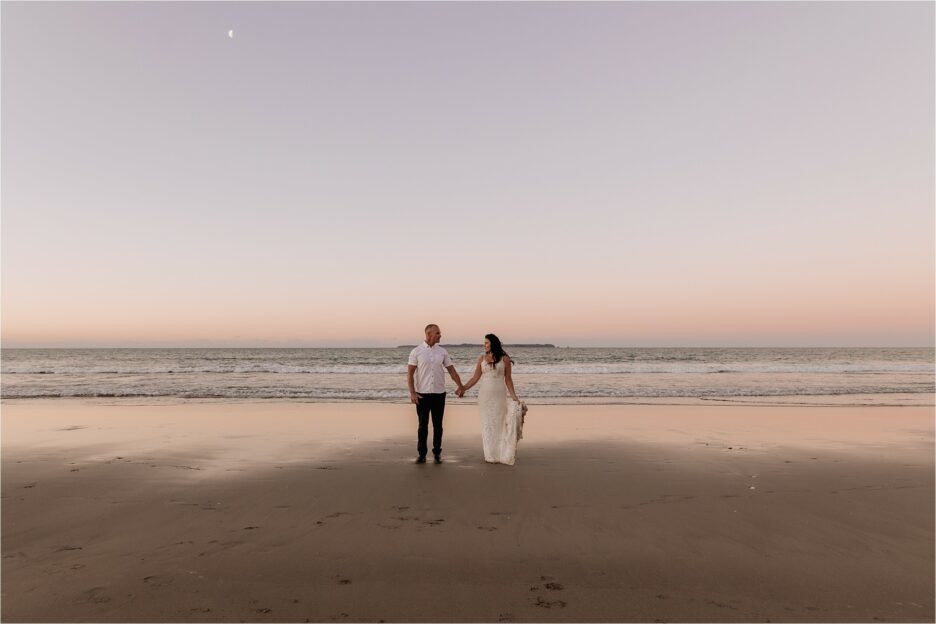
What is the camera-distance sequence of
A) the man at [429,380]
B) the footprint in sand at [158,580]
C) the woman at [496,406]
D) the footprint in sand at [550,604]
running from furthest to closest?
1. the man at [429,380]
2. the woman at [496,406]
3. the footprint in sand at [158,580]
4. the footprint in sand at [550,604]

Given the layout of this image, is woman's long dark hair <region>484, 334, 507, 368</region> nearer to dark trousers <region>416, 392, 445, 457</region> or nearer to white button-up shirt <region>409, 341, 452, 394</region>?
white button-up shirt <region>409, 341, 452, 394</region>

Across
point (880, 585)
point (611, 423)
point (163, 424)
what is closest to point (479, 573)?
point (880, 585)

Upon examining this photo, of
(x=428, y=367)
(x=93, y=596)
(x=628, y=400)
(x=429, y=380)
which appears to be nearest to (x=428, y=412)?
(x=429, y=380)

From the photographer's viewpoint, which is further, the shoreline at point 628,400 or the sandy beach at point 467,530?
the shoreline at point 628,400

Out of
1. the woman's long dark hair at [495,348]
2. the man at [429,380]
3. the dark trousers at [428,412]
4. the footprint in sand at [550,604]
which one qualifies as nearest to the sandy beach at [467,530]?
the footprint in sand at [550,604]

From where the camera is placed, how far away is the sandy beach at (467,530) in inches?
144

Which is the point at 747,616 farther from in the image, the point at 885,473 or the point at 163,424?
the point at 163,424

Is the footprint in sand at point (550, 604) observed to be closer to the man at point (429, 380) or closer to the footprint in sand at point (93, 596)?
the footprint in sand at point (93, 596)

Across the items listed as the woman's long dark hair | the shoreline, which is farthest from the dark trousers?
the shoreline

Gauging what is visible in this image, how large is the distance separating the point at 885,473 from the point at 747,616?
239 inches

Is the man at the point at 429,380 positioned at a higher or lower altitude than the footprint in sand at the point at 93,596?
higher

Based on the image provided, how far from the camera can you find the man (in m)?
8.18

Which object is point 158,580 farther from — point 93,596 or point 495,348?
point 495,348

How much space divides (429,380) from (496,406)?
1.15 m
